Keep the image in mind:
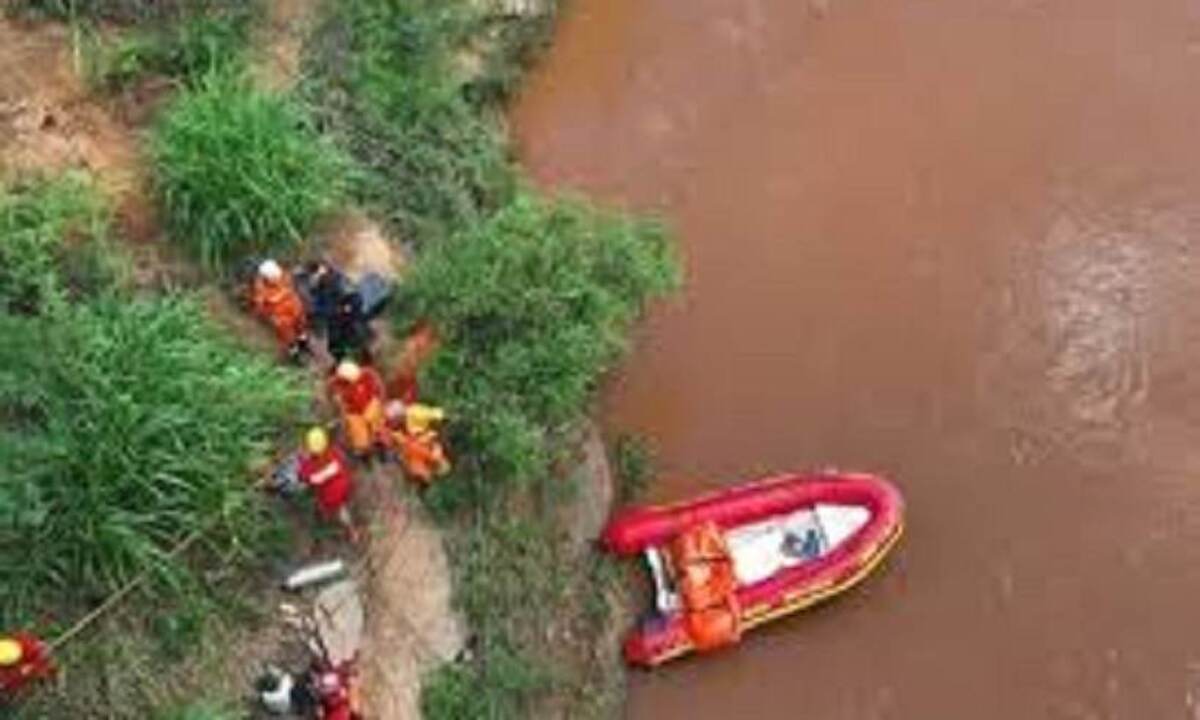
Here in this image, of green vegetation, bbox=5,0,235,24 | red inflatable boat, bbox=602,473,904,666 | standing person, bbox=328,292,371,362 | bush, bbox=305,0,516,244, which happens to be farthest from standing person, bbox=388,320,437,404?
green vegetation, bbox=5,0,235,24

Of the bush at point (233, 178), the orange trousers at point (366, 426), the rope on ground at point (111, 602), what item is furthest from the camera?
the bush at point (233, 178)

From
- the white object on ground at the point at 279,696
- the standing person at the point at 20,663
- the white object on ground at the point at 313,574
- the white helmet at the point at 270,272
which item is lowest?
the white object on ground at the point at 279,696

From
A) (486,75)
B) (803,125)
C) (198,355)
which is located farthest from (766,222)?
(198,355)

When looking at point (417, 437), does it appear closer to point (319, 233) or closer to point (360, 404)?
point (360, 404)

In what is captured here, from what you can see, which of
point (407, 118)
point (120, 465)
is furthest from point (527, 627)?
point (407, 118)

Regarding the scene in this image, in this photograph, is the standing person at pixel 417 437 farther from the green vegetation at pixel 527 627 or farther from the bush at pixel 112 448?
the bush at pixel 112 448

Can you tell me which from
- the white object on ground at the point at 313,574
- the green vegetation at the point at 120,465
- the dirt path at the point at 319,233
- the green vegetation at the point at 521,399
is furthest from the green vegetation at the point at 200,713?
Answer: the green vegetation at the point at 521,399

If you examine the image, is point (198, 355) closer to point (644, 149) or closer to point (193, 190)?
point (193, 190)
